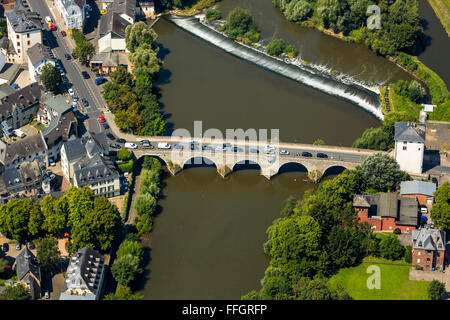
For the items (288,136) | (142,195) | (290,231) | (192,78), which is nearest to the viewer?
(290,231)

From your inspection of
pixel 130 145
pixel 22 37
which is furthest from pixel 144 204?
pixel 22 37

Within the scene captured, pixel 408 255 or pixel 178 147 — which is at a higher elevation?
pixel 178 147

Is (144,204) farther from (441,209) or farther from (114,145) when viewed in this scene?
(441,209)

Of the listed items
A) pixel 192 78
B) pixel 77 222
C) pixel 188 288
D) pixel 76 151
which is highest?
pixel 192 78

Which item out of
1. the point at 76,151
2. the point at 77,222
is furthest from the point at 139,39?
the point at 77,222

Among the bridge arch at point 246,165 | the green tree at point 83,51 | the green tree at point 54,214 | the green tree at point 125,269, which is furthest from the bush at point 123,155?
the green tree at point 83,51

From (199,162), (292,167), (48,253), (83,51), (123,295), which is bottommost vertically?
(123,295)

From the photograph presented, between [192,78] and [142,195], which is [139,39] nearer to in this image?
[192,78]

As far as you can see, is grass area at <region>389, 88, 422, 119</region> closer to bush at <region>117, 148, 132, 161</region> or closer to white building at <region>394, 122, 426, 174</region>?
white building at <region>394, 122, 426, 174</region>
